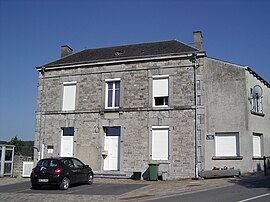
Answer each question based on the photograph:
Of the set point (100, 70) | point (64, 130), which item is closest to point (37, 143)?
point (64, 130)

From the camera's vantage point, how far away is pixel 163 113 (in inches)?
774

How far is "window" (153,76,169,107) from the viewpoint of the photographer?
1998cm

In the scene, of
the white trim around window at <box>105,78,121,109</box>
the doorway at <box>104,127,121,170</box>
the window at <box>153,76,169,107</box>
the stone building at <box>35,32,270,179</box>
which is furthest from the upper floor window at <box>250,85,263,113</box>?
the doorway at <box>104,127,121,170</box>

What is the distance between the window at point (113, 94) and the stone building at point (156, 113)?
0.21 ft

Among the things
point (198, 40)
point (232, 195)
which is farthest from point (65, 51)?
point (232, 195)

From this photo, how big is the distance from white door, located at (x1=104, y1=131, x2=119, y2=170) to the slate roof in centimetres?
516

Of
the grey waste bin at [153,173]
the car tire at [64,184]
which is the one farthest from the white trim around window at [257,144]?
the car tire at [64,184]

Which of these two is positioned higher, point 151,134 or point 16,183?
point 151,134

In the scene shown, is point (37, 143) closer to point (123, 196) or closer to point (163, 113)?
point (163, 113)

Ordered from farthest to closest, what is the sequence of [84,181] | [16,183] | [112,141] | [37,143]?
[37,143]
[112,141]
[16,183]
[84,181]

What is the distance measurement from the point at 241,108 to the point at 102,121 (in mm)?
8402

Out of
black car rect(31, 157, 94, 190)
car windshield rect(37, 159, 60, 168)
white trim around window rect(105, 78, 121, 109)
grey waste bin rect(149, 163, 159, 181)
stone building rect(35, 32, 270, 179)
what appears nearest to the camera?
black car rect(31, 157, 94, 190)

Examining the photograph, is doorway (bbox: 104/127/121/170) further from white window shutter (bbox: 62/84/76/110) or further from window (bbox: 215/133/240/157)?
window (bbox: 215/133/240/157)

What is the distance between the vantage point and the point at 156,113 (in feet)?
65.0
